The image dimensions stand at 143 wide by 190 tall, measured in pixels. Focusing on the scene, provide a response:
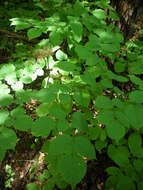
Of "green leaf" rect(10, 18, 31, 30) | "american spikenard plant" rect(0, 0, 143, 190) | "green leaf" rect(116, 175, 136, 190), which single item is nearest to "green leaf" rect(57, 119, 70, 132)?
"american spikenard plant" rect(0, 0, 143, 190)

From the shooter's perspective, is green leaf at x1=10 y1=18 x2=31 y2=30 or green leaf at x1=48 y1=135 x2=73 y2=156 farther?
green leaf at x1=10 y1=18 x2=31 y2=30

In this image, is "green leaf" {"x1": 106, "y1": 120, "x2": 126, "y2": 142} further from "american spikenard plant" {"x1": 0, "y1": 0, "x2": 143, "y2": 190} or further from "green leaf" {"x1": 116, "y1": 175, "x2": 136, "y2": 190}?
"green leaf" {"x1": 116, "y1": 175, "x2": 136, "y2": 190}

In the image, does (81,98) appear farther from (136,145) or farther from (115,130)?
(136,145)

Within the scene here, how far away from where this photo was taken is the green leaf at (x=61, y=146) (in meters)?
1.19

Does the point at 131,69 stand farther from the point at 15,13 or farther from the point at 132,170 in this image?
the point at 15,13

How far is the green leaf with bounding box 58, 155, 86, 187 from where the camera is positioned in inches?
45.2

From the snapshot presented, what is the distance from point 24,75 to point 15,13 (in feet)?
7.67

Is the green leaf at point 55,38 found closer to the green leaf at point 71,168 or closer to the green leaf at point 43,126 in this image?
the green leaf at point 43,126

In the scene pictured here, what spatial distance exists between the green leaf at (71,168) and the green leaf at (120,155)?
0.44 m

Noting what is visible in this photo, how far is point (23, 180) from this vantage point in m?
2.75

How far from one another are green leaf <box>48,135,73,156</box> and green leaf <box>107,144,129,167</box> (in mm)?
458

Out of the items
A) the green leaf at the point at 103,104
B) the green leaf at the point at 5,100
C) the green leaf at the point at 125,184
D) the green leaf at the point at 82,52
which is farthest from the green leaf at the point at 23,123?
the green leaf at the point at 125,184

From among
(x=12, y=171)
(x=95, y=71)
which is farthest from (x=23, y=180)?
(x=95, y=71)

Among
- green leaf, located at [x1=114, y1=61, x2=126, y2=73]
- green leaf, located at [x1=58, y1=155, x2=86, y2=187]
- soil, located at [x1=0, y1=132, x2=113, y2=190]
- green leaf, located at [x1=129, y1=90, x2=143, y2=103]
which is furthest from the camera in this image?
soil, located at [x1=0, y1=132, x2=113, y2=190]
